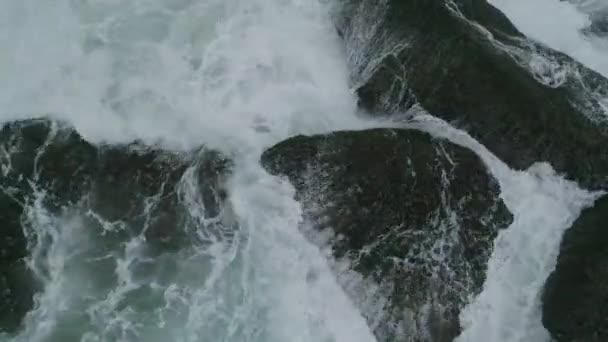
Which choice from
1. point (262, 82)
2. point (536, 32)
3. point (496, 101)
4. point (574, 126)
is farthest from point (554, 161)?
point (262, 82)

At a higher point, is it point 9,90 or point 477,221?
point 477,221

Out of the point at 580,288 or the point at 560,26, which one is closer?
the point at 580,288

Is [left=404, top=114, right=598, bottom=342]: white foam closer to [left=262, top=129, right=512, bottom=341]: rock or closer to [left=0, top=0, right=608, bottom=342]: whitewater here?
[left=0, top=0, right=608, bottom=342]: whitewater

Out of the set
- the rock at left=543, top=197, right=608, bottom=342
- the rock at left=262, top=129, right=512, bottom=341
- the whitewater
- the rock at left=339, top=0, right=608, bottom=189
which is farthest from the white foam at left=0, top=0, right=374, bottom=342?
the rock at left=543, top=197, right=608, bottom=342

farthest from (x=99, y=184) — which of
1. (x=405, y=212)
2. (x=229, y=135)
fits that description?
(x=405, y=212)

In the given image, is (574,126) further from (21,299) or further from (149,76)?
(21,299)

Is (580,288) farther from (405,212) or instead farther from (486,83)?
(486,83)

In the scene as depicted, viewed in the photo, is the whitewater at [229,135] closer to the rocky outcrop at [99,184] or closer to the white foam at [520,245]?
the white foam at [520,245]
